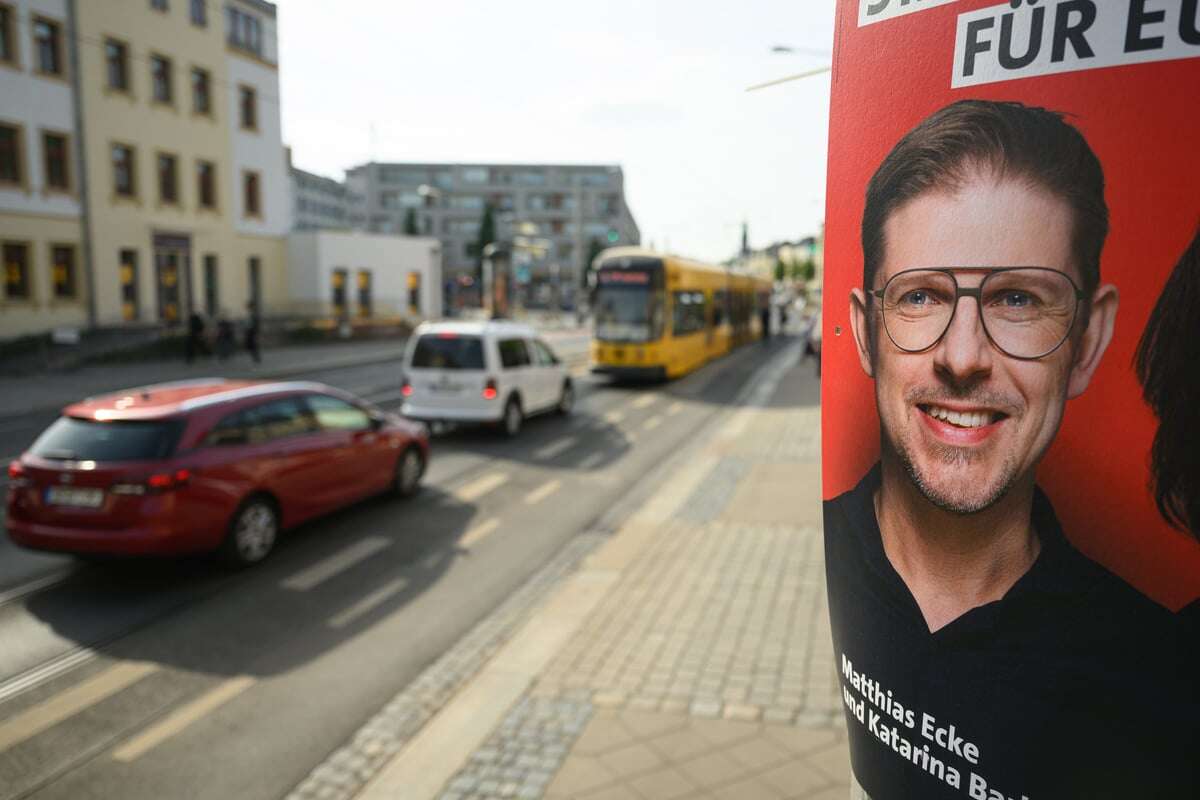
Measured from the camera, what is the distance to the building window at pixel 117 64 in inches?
1161

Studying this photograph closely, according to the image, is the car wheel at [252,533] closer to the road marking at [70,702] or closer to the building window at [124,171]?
the road marking at [70,702]

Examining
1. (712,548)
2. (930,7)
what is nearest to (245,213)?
(712,548)

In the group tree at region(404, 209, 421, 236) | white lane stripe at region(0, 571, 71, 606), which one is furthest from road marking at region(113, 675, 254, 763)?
tree at region(404, 209, 421, 236)

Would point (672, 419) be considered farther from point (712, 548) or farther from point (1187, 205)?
point (1187, 205)

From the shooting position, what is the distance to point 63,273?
1156 inches

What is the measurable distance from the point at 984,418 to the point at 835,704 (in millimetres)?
3976

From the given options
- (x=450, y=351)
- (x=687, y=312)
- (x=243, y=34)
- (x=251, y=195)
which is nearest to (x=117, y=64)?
(x=243, y=34)

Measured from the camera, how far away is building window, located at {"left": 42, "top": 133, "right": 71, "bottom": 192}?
92.5 feet

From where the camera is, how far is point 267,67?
33.8 metres

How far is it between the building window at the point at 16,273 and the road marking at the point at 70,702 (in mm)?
26529

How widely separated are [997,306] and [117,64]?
34.8 metres

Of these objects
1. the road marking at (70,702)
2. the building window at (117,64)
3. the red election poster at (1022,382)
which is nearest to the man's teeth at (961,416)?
the red election poster at (1022,382)

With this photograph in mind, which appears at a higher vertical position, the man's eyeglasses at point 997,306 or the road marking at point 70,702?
the man's eyeglasses at point 997,306

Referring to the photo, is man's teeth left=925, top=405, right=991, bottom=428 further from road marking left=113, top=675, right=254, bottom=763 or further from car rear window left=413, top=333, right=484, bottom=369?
car rear window left=413, top=333, right=484, bottom=369
